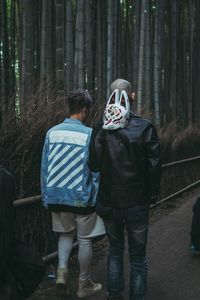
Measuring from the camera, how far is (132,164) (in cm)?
352

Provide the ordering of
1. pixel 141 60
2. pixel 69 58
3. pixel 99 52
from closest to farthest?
pixel 69 58
pixel 141 60
pixel 99 52

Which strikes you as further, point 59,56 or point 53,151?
point 59,56

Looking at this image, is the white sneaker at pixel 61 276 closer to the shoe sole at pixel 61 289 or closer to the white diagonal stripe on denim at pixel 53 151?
the shoe sole at pixel 61 289

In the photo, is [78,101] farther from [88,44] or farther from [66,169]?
[88,44]

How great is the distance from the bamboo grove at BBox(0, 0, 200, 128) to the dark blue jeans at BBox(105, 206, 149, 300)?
1.16 metres

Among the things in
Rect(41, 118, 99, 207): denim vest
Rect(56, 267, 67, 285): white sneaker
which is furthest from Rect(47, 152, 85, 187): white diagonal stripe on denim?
Rect(56, 267, 67, 285): white sneaker

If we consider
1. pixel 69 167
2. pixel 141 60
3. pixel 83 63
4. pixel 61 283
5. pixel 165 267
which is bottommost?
pixel 165 267

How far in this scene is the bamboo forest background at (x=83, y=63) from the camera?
4406 mm

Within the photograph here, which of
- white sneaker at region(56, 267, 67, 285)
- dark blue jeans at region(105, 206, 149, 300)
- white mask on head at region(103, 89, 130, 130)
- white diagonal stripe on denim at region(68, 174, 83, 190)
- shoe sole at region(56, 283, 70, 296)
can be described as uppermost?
white mask on head at region(103, 89, 130, 130)

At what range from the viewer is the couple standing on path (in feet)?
11.6

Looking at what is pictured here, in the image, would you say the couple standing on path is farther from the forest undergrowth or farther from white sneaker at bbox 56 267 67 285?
the forest undergrowth

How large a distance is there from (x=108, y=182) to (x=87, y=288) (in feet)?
3.29

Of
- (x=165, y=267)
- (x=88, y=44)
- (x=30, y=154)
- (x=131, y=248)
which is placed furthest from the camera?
(x=88, y=44)

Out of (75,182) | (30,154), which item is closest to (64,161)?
(75,182)
